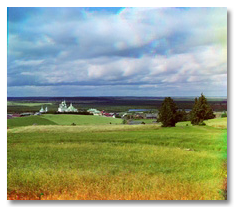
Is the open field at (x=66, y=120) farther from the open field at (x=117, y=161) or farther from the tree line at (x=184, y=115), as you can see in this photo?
the tree line at (x=184, y=115)

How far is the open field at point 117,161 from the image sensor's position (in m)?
4.22

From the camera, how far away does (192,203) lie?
4.30 meters

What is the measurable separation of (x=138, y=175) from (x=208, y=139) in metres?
1.64

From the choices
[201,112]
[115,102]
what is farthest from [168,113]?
[115,102]

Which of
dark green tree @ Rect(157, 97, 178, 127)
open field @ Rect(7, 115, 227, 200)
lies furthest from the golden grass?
dark green tree @ Rect(157, 97, 178, 127)

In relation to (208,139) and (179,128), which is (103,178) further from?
(208,139)

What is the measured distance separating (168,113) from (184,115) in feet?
1.07

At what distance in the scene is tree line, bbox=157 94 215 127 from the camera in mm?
4762

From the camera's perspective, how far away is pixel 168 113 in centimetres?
482

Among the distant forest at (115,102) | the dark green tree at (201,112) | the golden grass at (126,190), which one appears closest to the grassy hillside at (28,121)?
the distant forest at (115,102)

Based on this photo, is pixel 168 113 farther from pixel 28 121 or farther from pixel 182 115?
pixel 28 121

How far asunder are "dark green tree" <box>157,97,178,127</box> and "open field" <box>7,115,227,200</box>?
0.49 ft

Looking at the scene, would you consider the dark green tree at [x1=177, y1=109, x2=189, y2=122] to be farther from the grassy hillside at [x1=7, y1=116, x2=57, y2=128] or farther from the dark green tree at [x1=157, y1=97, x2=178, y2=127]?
the grassy hillside at [x1=7, y1=116, x2=57, y2=128]
